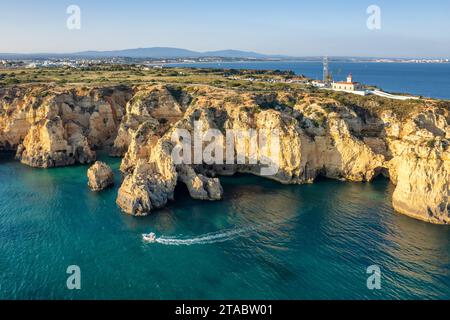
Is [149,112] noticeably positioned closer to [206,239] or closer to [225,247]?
[206,239]

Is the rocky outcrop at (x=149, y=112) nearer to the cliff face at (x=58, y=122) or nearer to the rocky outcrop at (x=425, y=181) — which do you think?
the cliff face at (x=58, y=122)

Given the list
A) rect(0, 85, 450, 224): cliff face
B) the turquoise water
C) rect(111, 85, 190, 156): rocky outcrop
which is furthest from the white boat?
rect(111, 85, 190, 156): rocky outcrop

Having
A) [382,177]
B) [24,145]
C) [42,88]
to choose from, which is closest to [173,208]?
[382,177]

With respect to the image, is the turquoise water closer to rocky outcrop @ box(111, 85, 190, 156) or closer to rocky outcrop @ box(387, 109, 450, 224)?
rocky outcrop @ box(387, 109, 450, 224)

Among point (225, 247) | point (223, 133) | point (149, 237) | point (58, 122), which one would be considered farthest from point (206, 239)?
point (58, 122)

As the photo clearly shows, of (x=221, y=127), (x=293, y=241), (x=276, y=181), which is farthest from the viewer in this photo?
(x=221, y=127)
